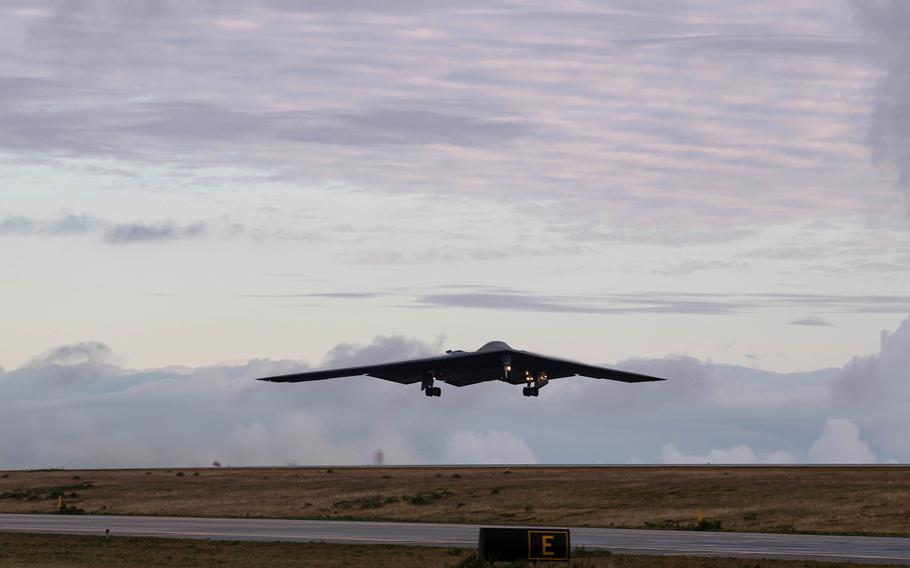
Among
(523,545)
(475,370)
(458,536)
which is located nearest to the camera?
(523,545)

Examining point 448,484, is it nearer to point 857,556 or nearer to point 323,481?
point 323,481

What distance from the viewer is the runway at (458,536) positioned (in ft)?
127

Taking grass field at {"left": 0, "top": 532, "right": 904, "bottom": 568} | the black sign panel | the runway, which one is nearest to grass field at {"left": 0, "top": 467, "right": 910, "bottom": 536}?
the runway

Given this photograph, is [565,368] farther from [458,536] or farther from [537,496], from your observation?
[458,536]

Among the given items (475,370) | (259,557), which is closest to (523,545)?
(259,557)

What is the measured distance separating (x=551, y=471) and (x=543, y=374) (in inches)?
1108

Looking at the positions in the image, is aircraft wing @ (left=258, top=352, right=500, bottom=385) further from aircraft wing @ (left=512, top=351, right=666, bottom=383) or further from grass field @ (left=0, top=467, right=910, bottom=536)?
grass field @ (left=0, top=467, right=910, bottom=536)

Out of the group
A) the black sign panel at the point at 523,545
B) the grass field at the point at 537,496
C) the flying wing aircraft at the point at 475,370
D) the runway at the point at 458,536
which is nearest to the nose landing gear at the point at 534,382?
the flying wing aircraft at the point at 475,370

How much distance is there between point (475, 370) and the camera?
66562 millimetres

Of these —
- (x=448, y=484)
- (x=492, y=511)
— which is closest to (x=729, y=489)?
(x=492, y=511)

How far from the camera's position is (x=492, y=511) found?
63562 mm

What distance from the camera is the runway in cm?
3878

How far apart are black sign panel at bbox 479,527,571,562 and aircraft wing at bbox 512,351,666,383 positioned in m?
32.5

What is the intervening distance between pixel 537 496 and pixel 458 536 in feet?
78.1
